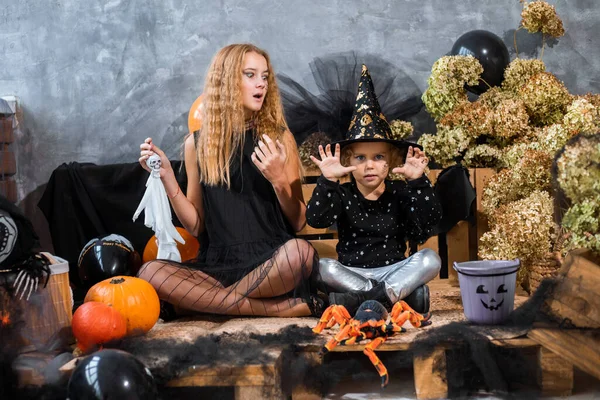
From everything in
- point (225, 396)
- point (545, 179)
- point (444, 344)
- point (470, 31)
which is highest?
point (470, 31)

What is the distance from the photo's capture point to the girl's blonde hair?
3111mm

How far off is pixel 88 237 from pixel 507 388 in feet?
8.07

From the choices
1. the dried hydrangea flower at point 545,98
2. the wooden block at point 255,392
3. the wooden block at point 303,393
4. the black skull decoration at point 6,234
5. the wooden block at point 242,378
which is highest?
the dried hydrangea flower at point 545,98

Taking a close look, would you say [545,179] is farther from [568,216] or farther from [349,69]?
[349,69]

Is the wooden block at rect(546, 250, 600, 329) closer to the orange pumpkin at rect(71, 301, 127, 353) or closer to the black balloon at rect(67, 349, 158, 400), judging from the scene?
the black balloon at rect(67, 349, 158, 400)

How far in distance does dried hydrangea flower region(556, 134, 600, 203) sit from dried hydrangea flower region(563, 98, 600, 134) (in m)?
0.92

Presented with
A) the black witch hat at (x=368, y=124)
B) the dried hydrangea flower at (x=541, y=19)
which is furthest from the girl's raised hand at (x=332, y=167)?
the dried hydrangea flower at (x=541, y=19)

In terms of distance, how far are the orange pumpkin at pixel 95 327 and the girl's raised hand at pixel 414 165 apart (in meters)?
1.23

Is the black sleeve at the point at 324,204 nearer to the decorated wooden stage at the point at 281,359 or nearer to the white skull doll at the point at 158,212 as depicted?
the decorated wooden stage at the point at 281,359

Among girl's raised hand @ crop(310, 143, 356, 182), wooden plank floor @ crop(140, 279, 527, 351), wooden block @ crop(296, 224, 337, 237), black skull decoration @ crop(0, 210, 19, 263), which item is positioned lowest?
wooden plank floor @ crop(140, 279, 527, 351)

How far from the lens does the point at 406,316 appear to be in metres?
2.61

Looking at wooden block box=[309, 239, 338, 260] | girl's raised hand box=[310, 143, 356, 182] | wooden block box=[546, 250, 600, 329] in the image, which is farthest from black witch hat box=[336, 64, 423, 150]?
wooden block box=[546, 250, 600, 329]

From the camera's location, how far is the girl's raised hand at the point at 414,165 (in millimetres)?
2938

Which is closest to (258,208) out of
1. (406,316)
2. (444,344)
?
(406,316)
